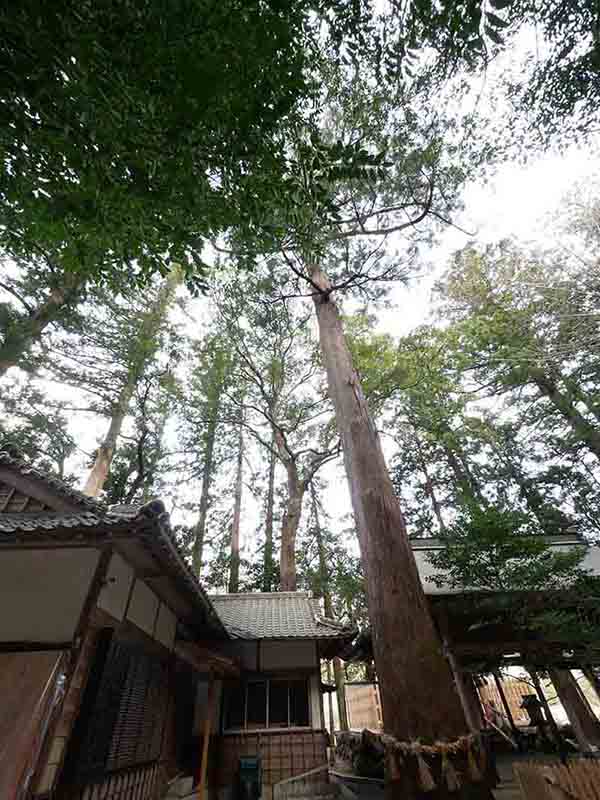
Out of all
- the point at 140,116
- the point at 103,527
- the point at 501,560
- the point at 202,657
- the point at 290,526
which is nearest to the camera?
the point at 140,116

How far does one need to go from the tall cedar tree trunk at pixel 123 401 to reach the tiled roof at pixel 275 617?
4809 mm

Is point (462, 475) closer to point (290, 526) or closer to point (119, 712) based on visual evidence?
point (290, 526)

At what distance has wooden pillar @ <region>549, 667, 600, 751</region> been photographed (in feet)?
23.7

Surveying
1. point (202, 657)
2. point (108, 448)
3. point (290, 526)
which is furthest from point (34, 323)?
point (290, 526)

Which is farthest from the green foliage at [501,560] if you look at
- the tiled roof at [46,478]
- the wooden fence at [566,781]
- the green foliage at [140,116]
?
the green foliage at [140,116]

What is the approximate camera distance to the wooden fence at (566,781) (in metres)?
2.11

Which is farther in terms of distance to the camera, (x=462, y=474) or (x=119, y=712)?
(x=462, y=474)

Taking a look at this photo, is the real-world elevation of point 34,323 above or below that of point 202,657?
above

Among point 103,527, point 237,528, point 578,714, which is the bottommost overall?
point 578,714

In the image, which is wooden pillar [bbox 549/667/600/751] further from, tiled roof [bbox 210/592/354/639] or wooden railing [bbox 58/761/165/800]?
wooden railing [bbox 58/761/165/800]

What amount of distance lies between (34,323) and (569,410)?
627 inches

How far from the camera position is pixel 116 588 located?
407 cm

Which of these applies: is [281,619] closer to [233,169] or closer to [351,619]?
[351,619]

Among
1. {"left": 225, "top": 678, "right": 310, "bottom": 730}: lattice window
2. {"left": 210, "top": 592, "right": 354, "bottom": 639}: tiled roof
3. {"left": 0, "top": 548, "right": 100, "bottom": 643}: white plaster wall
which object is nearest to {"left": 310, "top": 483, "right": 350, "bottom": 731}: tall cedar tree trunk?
{"left": 210, "top": 592, "right": 354, "bottom": 639}: tiled roof
